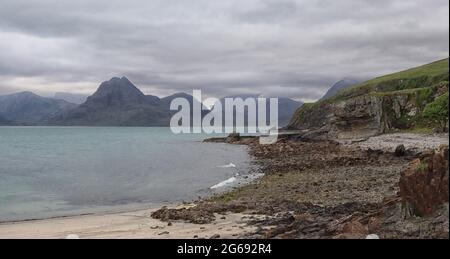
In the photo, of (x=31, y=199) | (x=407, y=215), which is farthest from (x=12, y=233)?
(x=407, y=215)

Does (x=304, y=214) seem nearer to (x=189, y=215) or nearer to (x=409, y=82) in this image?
(x=189, y=215)

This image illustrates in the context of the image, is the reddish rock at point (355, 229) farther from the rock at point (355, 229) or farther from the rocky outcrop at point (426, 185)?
the rocky outcrop at point (426, 185)

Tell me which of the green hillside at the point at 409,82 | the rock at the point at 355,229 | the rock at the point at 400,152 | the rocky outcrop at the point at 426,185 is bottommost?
the rock at the point at 400,152

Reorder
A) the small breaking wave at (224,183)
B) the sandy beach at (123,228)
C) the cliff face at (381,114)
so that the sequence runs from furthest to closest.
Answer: the cliff face at (381,114) < the small breaking wave at (224,183) < the sandy beach at (123,228)

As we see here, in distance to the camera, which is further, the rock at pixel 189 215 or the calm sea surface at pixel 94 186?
the calm sea surface at pixel 94 186

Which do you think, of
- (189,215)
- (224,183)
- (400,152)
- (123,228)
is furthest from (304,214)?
(400,152)

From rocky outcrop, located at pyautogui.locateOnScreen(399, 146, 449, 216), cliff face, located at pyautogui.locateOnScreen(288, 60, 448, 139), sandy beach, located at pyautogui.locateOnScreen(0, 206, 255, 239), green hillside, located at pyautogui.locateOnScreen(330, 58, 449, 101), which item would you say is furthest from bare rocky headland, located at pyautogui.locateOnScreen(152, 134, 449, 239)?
green hillside, located at pyautogui.locateOnScreen(330, 58, 449, 101)

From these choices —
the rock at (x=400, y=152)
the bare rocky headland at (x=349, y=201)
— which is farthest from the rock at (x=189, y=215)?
the rock at (x=400, y=152)

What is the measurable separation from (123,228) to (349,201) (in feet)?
40.5

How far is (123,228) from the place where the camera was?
74.5 feet

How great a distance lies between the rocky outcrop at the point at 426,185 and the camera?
1236 cm

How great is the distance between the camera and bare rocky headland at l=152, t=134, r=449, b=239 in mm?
12797
